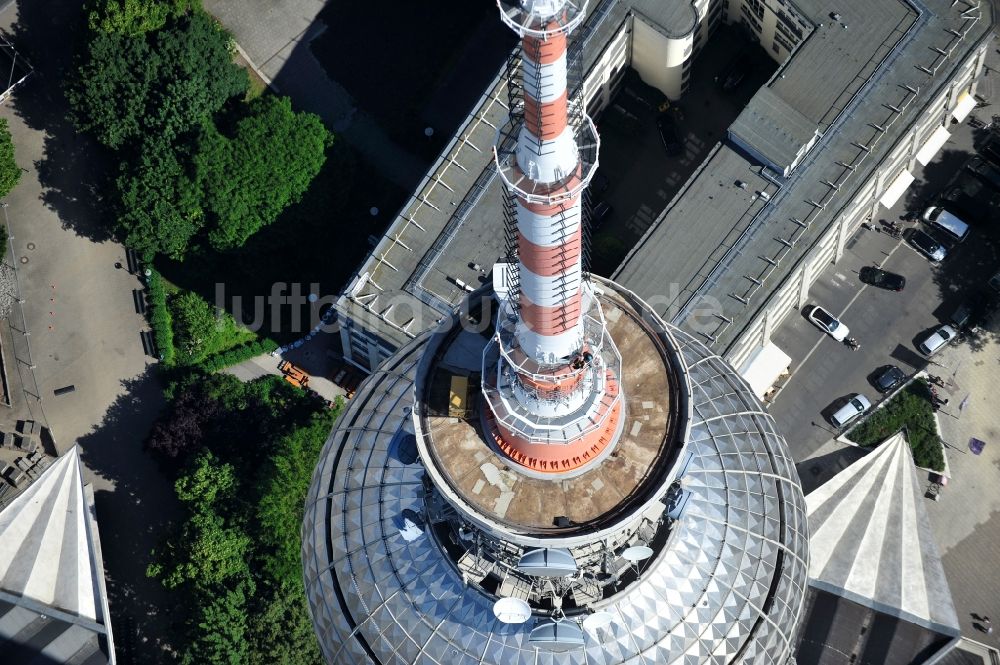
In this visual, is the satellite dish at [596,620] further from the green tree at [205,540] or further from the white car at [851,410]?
the white car at [851,410]

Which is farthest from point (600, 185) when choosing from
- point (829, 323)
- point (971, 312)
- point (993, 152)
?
point (993, 152)

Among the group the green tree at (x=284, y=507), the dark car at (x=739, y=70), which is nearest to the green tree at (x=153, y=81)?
the green tree at (x=284, y=507)

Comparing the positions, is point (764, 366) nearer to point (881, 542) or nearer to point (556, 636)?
point (881, 542)

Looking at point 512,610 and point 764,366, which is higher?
point 764,366

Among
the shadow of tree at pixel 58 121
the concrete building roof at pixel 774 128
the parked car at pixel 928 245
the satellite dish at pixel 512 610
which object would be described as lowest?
the shadow of tree at pixel 58 121

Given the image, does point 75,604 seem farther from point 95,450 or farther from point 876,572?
point 876,572

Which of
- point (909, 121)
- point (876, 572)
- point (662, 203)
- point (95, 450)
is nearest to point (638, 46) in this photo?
point (662, 203)

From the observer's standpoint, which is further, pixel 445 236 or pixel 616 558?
pixel 445 236

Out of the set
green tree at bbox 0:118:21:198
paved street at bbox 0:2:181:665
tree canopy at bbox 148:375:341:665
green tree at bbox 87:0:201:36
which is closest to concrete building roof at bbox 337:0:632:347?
tree canopy at bbox 148:375:341:665
